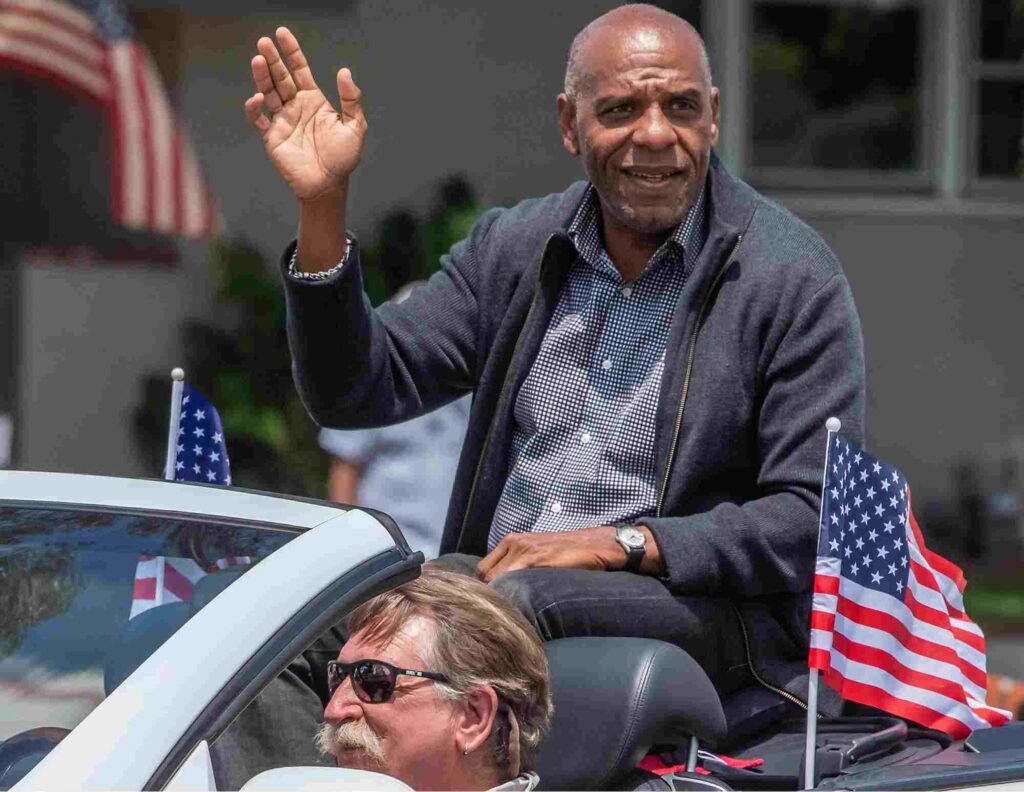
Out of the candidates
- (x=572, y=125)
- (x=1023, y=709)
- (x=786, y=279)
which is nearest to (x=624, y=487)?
(x=786, y=279)

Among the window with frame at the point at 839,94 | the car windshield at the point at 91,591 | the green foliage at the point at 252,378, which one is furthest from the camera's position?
the window with frame at the point at 839,94

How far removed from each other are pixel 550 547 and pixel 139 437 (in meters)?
5.84

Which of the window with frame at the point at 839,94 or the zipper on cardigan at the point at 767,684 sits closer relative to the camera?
the zipper on cardigan at the point at 767,684

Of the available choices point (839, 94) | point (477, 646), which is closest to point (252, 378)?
point (839, 94)

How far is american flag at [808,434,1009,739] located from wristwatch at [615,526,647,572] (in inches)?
11.7

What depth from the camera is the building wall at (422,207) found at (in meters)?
8.48

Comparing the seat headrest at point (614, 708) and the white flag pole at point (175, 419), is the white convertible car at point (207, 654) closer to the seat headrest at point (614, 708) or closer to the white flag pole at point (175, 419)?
the seat headrest at point (614, 708)

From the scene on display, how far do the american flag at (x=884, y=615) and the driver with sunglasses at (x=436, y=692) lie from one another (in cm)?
61

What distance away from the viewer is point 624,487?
3.14 m

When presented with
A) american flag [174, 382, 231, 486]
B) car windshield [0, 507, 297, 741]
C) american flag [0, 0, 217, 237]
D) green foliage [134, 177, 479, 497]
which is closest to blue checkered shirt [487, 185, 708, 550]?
american flag [174, 382, 231, 486]

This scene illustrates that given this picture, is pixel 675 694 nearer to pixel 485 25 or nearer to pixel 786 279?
pixel 786 279

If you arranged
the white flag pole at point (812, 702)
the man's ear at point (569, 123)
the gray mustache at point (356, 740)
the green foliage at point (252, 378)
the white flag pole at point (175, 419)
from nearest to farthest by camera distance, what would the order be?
the gray mustache at point (356, 740) → the white flag pole at point (812, 702) → the man's ear at point (569, 123) → the white flag pole at point (175, 419) → the green foliage at point (252, 378)

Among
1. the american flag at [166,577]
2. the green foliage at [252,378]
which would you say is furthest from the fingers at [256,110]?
the green foliage at [252,378]

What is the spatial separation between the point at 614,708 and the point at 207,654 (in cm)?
87
